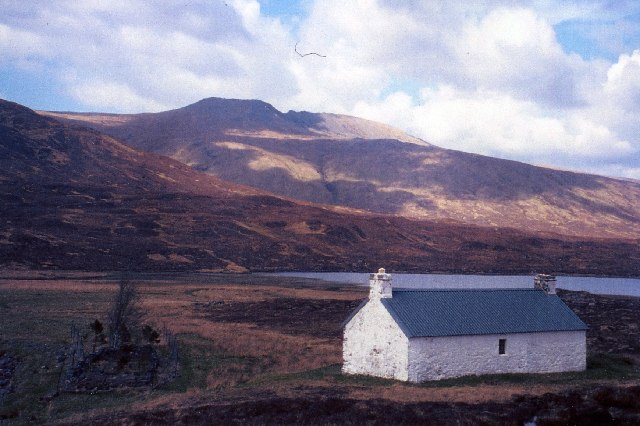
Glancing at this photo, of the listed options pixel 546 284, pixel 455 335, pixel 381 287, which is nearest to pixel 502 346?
pixel 455 335

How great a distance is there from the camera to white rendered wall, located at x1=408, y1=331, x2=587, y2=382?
2923 centimetres

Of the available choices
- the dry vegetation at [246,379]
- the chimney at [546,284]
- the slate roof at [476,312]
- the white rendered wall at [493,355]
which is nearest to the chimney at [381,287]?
the slate roof at [476,312]

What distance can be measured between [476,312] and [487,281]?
69.0m

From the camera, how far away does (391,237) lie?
140 metres

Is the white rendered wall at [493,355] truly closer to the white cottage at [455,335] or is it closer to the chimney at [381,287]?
the white cottage at [455,335]

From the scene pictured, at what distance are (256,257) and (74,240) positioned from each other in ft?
96.4

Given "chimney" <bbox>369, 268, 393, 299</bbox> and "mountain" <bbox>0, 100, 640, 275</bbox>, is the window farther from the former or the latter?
"mountain" <bbox>0, 100, 640, 275</bbox>

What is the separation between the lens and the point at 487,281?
9850 cm

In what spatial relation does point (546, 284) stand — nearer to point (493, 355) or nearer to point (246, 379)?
point (493, 355)

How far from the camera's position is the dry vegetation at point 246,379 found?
2384 centimetres

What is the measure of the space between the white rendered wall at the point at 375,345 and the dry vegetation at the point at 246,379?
2.85 feet

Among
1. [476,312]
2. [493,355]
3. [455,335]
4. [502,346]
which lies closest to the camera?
[455,335]

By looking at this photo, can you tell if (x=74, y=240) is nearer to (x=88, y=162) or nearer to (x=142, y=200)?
(x=142, y=200)

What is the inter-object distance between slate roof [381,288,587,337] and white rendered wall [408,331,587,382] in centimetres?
36
